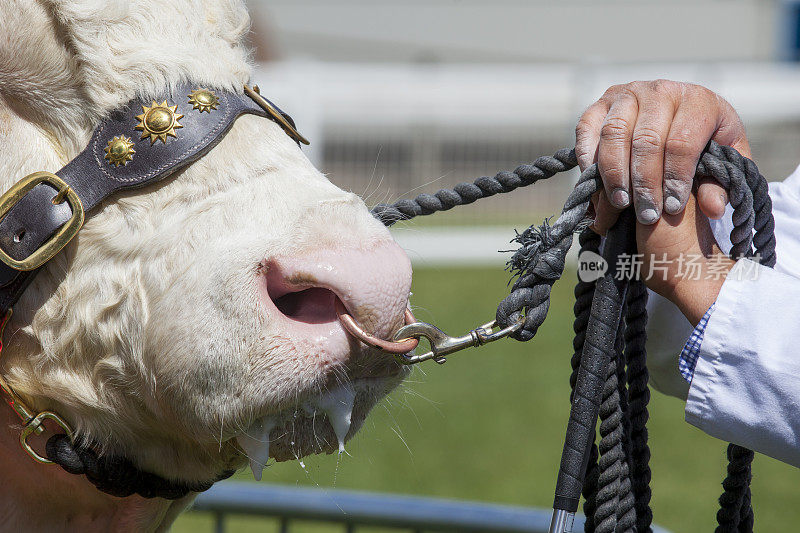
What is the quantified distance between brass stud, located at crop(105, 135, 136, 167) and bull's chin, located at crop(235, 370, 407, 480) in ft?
1.41

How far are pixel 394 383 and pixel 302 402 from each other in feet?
0.54

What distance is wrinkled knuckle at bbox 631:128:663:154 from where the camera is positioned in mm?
1206

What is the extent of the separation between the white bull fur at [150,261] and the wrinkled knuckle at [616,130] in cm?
35

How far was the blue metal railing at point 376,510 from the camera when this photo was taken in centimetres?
203

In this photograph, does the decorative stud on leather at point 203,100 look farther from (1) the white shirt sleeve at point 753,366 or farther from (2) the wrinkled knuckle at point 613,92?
(1) the white shirt sleeve at point 753,366

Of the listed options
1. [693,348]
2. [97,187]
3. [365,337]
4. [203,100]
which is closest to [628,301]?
[693,348]

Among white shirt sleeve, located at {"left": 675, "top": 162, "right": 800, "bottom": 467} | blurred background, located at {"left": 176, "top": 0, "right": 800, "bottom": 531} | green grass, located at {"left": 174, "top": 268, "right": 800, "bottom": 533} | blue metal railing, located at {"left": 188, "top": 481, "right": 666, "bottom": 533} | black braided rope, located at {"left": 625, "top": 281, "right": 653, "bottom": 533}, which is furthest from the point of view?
blurred background, located at {"left": 176, "top": 0, "right": 800, "bottom": 531}

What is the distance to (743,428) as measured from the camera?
128cm

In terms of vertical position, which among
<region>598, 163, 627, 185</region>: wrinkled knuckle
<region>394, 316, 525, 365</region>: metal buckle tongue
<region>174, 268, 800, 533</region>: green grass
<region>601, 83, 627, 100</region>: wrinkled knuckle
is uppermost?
<region>601, 83, 627, 100</region>: wrinkled knuckle

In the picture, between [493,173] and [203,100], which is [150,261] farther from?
[493,173]

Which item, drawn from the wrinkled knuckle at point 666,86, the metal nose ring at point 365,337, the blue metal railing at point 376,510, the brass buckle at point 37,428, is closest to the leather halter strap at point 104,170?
the brass buckle at point 37,428

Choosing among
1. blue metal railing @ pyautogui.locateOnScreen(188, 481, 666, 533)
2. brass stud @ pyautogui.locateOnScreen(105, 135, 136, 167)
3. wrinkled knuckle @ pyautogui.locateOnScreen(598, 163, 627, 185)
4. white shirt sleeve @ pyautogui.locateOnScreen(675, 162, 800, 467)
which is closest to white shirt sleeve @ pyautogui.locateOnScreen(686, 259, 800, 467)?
white shirt sleeve @ pyautogui.locateOnScreen(675, 162, 800, 467)

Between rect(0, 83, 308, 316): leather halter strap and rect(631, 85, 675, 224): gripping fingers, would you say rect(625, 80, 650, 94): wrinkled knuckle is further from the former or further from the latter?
rect(0, 83, 308, 316): leather halter strap

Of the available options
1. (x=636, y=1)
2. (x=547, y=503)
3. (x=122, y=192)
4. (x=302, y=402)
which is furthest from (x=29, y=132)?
(x=636, y=1)
